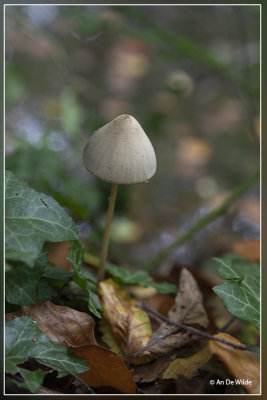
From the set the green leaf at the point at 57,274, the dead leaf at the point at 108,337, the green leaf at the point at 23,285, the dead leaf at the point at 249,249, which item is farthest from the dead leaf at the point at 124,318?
the dead leaf at the point at 249,249

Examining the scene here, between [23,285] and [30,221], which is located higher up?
[30,221]

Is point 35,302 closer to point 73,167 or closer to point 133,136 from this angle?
point 133,136

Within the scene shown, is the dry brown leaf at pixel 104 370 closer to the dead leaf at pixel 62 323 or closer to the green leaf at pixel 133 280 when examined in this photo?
the dead leaf at pixel 62 323

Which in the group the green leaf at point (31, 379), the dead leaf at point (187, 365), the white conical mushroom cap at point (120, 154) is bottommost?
the dead leaf at point (187, 365)

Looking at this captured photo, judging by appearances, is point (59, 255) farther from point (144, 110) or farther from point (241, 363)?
point (144, 110)

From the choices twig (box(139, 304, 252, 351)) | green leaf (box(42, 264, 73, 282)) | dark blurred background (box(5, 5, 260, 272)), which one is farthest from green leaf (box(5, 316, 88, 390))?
dark blurred background (box(5, 5, 260, 272))

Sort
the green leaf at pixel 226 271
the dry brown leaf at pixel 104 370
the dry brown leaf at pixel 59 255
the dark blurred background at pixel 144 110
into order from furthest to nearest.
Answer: the dark blurred background at pixel 144 110
the dry brown leaf at pixel 59 255
the green leaf at pixel 226 271
the dry brown leaf at pixel 104 370

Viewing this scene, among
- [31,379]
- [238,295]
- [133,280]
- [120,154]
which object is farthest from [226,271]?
[31,379]
